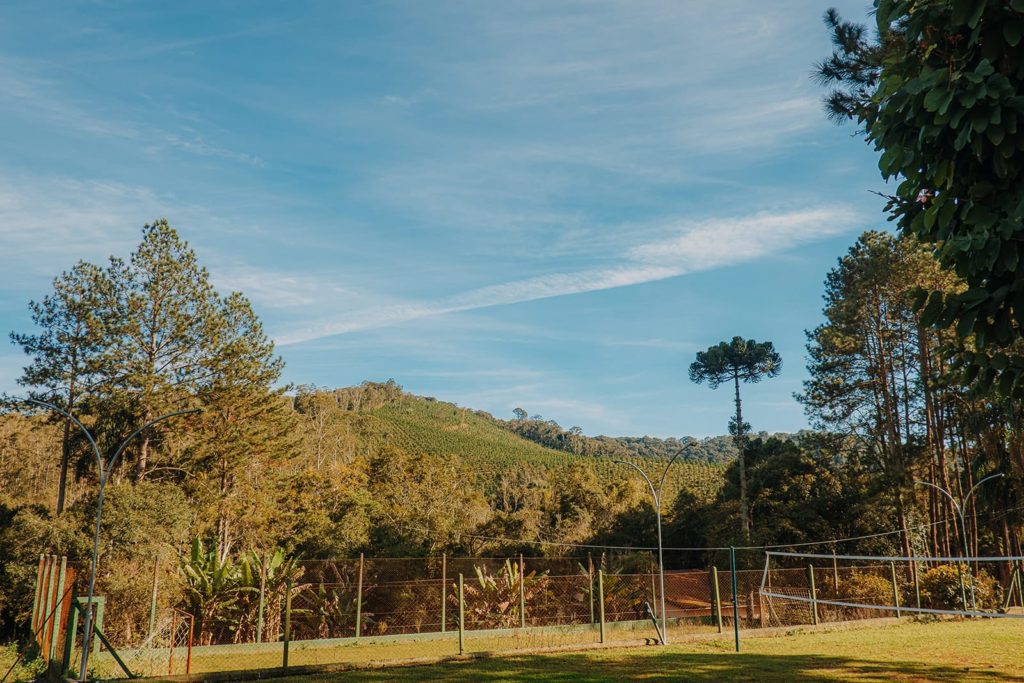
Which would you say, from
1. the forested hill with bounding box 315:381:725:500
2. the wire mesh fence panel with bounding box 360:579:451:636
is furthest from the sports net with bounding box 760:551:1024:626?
the forested hill with bounding box 315:381:725:500

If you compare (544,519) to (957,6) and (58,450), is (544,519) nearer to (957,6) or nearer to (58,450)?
(58,450)

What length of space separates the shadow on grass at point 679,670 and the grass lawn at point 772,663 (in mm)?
16

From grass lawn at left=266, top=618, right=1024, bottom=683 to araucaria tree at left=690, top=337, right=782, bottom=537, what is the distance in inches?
1077

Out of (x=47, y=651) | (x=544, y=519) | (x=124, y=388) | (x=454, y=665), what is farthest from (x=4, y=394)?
(x=544, y=519)

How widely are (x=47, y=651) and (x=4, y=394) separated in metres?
19.3

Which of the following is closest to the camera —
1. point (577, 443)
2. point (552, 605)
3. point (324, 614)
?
point (324, 614)

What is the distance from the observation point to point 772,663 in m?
15.0

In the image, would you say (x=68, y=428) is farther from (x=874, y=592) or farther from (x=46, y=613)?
(x=874, y=592)

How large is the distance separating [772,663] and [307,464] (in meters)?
36.5

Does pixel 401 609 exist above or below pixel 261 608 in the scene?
below

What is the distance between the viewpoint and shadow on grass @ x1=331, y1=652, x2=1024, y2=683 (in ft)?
41.5

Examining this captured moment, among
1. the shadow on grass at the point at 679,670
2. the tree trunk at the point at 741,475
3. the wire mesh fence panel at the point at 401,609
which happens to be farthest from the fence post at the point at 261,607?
the tree trunk at the point at 741,475

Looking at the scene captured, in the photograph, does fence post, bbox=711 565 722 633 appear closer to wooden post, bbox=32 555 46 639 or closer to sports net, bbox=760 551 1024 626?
sports net, bbox=760 551 1024 626

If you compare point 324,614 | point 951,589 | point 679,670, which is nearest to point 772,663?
point 679,670
